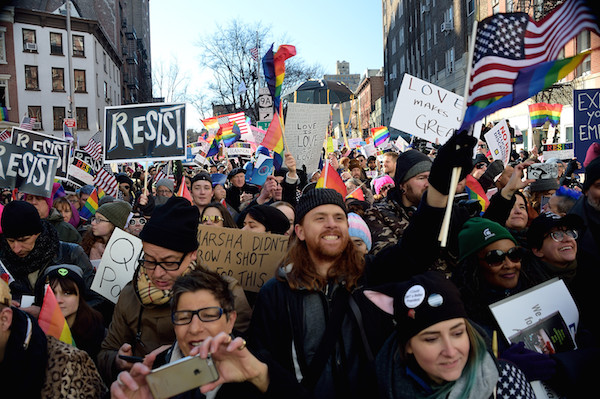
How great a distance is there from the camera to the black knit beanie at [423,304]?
2.12 m

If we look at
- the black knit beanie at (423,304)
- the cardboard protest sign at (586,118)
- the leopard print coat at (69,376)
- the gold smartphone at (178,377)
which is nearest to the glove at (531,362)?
the black knit beanie at (423,304)

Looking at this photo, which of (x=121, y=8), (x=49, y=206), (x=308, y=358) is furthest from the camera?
(x=121, y=8)

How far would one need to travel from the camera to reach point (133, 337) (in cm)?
277

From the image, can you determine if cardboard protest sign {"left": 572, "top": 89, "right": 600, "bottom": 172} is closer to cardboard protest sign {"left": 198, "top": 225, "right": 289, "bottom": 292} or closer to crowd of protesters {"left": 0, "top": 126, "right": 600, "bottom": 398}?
crowd of protesters {"left": 0, "top": 126, "right": 600, "bottom": 398}

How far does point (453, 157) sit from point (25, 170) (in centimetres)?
556

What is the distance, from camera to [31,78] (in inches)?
1709

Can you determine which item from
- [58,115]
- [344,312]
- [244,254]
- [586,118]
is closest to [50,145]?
[244,254]

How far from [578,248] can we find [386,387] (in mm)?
1976

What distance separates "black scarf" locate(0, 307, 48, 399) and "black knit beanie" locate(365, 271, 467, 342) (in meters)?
1.50

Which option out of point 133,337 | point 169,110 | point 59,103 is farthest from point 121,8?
point 133,337

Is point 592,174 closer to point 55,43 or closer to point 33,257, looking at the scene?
point 33,257

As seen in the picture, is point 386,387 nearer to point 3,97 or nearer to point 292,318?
point 292,318

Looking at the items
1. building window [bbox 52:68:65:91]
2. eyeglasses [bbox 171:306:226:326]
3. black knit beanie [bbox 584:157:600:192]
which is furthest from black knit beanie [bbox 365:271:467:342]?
building window [bbox 52:68:65:91]

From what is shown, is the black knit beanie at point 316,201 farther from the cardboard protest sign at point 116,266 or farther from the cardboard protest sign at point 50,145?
the cardboard protest sign at point 50,145
